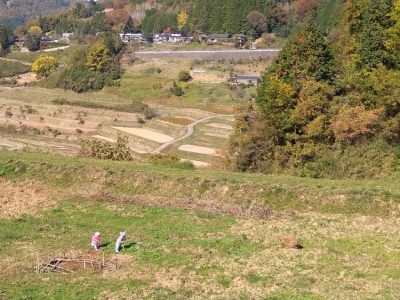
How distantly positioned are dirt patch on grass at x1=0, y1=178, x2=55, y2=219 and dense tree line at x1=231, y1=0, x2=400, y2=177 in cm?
1172

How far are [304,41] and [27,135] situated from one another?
32.4 m

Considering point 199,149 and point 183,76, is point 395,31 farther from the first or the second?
point 183,76

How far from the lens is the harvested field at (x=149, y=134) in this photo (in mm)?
51375

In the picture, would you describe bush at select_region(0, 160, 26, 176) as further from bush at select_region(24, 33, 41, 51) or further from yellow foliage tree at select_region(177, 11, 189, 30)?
yellow foliage tree at select_region(177, 11, 189, 30)

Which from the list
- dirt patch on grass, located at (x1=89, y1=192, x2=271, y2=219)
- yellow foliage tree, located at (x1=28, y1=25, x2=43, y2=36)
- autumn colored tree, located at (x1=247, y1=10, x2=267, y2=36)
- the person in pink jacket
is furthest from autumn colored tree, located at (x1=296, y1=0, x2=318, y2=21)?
the person in pink jacket

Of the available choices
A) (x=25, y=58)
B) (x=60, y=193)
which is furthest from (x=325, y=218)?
(x=25, y=58)

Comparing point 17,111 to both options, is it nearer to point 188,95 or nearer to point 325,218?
point 188,95

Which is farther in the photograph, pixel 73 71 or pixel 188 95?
pixel 73 71

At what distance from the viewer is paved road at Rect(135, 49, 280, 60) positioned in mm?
81500

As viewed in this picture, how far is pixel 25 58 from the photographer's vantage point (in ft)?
306

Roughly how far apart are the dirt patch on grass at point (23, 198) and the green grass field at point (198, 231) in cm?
9

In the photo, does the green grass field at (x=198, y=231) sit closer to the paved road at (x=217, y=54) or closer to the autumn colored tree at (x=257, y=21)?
the paved road at (x=217, y=54)

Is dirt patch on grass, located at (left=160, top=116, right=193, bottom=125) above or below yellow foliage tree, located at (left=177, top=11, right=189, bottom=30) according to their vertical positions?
below

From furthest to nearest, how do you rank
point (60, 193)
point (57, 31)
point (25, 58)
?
point (57, 31), point (25, 58), point (60, 193)
